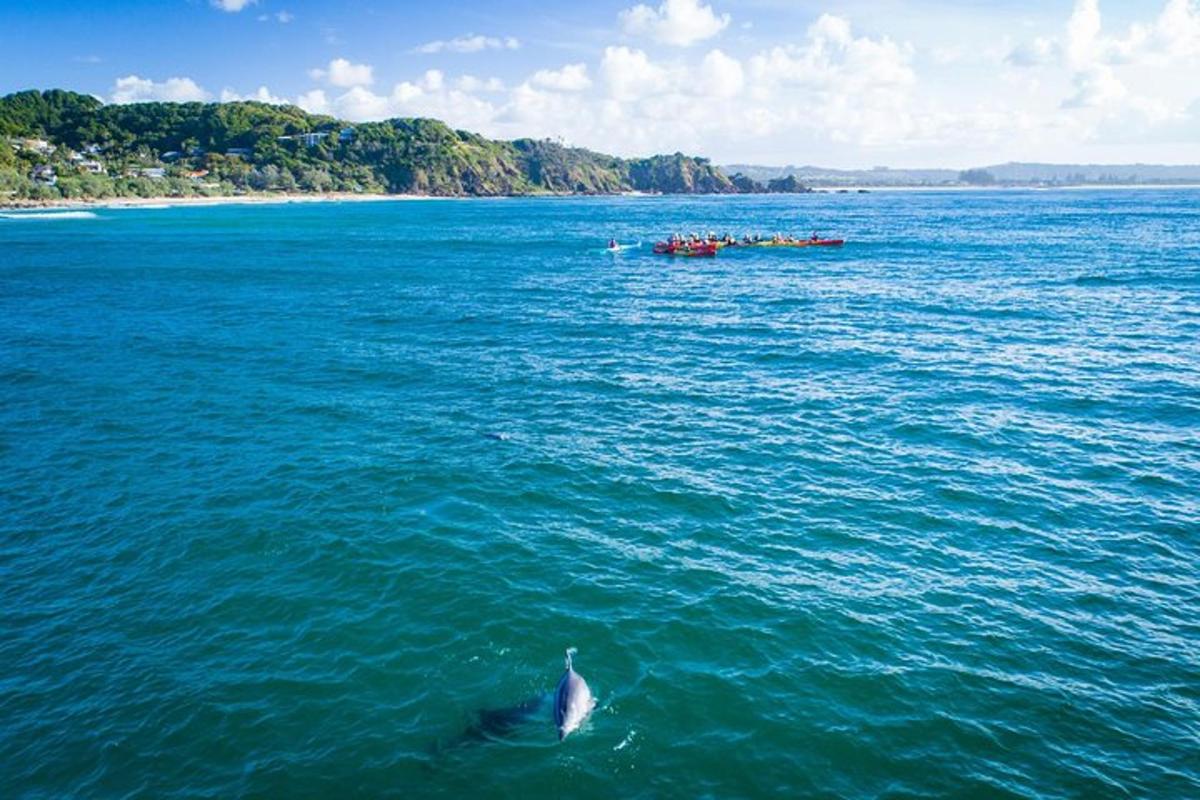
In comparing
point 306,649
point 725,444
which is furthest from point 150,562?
point 725,444

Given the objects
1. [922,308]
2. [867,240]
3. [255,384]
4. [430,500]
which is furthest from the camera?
[867,240]

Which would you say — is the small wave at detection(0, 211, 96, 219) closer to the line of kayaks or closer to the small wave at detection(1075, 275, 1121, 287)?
the line of kayaks

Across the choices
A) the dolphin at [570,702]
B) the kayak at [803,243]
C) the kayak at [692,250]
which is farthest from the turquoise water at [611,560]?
the kayak at [803,243]

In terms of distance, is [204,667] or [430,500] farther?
[430,500]

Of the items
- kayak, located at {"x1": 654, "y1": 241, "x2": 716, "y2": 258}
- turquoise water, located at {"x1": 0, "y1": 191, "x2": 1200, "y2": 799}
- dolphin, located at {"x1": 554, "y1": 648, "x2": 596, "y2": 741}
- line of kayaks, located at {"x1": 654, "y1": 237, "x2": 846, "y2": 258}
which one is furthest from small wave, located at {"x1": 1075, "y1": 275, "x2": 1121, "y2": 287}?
dolphin, located at {"x1": 554, "y1": 648, "x2": 596, "y2": 741}

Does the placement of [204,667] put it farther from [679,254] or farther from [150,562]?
[679,254]
